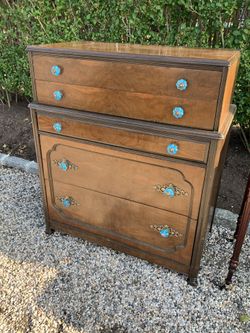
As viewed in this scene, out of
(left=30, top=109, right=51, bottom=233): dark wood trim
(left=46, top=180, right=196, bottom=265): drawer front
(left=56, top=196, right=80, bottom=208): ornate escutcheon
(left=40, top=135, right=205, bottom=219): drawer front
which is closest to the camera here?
(left=40, top=135, right=205, bottom=219): drawer front

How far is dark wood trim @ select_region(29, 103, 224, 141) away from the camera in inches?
61.8

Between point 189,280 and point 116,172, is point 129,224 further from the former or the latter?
point 189,280

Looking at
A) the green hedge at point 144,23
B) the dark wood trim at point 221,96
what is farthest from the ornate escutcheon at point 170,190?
the green hedge at point 144,23

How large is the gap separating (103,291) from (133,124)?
44.1 inches

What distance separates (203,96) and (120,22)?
5.40 feet

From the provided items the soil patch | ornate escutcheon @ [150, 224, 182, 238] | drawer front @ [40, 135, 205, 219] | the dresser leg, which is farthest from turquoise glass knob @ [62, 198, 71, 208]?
the soil patch

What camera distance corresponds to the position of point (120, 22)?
2752mm

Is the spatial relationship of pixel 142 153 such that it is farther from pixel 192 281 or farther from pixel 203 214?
pixel 192 281

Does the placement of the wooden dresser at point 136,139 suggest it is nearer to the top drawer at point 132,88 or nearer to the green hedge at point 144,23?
the top drawer at point 132,88

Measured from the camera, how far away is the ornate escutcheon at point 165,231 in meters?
1.94

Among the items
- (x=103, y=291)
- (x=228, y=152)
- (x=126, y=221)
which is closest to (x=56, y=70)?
(x=126, y=221)

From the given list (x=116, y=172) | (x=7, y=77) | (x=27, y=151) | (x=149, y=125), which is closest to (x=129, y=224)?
(x=116, y=172)

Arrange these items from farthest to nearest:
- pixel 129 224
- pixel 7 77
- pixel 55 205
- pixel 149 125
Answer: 1. pixel 7 77
2. pixel 55 205
3. pixel 129 224
4. pixel 149 125

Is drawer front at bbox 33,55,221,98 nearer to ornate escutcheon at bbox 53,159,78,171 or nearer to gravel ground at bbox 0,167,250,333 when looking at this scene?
ornate escutcheon at bbox 53,159,78,171
